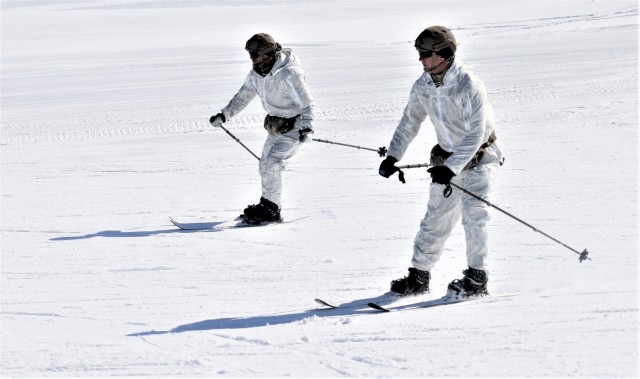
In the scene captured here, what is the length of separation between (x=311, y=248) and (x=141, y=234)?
61.0 inches

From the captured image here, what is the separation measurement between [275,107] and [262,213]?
2.90 ft

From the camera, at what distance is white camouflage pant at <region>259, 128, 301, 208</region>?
320 inches

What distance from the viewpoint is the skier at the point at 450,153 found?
5.34m

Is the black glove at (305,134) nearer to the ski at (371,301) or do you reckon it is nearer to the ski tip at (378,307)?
the ski at (371,301)

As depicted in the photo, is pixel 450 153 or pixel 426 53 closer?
pixel 426 53

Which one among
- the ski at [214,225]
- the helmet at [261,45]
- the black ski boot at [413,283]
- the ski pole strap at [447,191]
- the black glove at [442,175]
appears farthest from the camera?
the ski at [214,225]

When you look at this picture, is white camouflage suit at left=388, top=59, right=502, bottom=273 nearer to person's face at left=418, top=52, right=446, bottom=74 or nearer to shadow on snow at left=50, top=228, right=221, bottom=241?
person's face at left=418, top=52, right=446, bottom=74

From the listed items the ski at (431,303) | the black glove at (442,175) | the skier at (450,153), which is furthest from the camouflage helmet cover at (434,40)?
the ski at (431,303)

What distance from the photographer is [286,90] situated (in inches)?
313

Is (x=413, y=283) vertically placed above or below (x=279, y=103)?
below

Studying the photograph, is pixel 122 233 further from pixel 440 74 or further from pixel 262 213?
pixel 440 74

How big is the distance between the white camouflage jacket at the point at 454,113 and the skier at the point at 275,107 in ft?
7.43

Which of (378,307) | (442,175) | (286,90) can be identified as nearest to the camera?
(442,175)

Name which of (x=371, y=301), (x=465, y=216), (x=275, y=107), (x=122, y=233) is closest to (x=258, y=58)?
(x=275, y=107)
